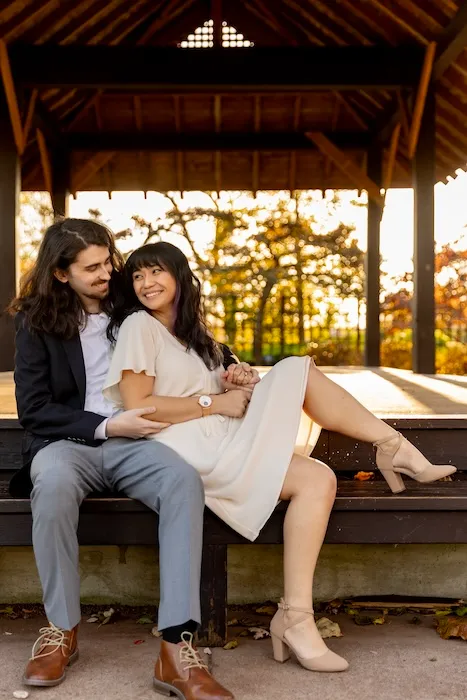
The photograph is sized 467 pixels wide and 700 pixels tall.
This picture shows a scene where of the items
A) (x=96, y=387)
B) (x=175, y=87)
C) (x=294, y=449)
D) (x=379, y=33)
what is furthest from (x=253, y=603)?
(x=379, y=33)

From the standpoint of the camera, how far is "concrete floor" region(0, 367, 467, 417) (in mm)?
4109

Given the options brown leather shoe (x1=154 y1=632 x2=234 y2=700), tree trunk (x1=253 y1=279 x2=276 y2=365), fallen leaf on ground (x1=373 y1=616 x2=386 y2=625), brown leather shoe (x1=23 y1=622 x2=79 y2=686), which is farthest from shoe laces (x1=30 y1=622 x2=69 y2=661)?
tree trunk (x1=253 y1=279 x2=276 y2=365)

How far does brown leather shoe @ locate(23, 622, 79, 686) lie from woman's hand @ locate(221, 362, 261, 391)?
97 cm

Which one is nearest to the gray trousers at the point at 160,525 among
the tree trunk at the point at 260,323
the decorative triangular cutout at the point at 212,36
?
the decorative triangular cutout at the point at 212,36

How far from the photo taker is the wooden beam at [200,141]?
10430 millimetres

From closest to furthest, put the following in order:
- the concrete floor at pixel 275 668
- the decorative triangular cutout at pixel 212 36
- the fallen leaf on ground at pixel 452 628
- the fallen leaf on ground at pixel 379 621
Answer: the concrete floor at pixel 275 668 < the fallen leaf on ground at pixel 452 628 < the fallen leaf on ground at pixel 379 621 < the decorative triangular cutout at pixel 212 36

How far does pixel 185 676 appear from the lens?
228cm

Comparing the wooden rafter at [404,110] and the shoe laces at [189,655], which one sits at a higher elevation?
the wooden rafter at [404,110]

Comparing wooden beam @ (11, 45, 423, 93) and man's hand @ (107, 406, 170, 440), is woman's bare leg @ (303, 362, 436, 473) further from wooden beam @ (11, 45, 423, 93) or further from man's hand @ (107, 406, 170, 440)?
wooden beam @ (11, 45, 423, 93)

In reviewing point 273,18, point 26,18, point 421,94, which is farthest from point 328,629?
point 273,18

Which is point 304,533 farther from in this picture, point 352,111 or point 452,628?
point 352,111

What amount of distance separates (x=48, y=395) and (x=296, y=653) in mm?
1125

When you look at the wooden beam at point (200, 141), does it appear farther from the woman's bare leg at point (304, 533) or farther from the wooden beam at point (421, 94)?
the woman's bare leg at point (304, 533)

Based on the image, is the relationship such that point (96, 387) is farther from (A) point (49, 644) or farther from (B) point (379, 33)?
(B) point (379, 33)
